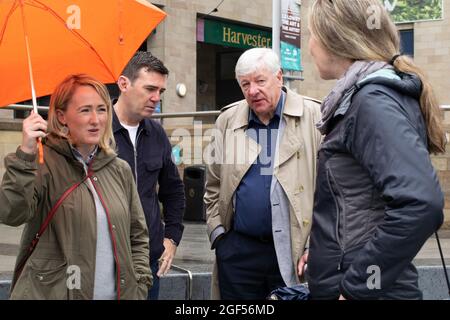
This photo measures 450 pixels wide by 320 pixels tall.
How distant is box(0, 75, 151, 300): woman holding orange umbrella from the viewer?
3201 mm

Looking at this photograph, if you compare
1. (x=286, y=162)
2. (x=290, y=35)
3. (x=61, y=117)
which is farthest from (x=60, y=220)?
(x=290, y=35)

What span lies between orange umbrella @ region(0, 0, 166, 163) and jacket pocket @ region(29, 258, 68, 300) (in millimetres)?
991

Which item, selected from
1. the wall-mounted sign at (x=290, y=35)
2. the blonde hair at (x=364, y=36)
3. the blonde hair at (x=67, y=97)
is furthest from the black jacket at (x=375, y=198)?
the wall-mounted sign at (x=290, y=35)

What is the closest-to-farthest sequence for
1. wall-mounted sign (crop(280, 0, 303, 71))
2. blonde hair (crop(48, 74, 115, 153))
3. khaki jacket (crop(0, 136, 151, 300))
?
1. khaki jacket (crop(0, 136, 151, 300))
2. blonde hair (crop(48, 74, 115, 153))
3. wall-mounted sign (crop(280, 0, 303, 71))

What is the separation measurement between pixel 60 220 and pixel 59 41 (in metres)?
1.24

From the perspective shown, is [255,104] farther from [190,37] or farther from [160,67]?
[190,37]

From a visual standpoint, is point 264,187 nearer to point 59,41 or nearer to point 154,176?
point 154,176

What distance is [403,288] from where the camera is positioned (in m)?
2.53

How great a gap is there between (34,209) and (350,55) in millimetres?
1529

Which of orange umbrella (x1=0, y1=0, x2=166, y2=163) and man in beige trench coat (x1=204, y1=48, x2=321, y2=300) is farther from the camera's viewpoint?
man in beige trench coat (x1=204, y1=48, x2=321, y2=300)

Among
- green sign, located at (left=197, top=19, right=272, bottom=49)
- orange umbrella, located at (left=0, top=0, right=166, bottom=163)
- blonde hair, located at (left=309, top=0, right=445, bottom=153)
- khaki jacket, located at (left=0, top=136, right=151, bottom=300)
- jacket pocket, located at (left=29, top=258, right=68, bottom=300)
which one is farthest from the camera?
green sign, located at (left=197, top=19, right=272, bottom=49)

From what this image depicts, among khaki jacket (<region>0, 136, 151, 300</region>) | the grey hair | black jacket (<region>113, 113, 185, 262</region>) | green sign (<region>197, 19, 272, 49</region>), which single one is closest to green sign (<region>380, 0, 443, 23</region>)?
green sign (<region>197, 19, 272, 49</region>)

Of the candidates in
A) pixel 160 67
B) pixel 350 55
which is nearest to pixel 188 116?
pixel 160 67

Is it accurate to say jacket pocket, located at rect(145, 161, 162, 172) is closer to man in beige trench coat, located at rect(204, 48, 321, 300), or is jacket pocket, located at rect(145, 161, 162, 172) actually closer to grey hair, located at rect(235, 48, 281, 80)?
man in beige trench coat, located at rect(204, 48, 321, 300)
